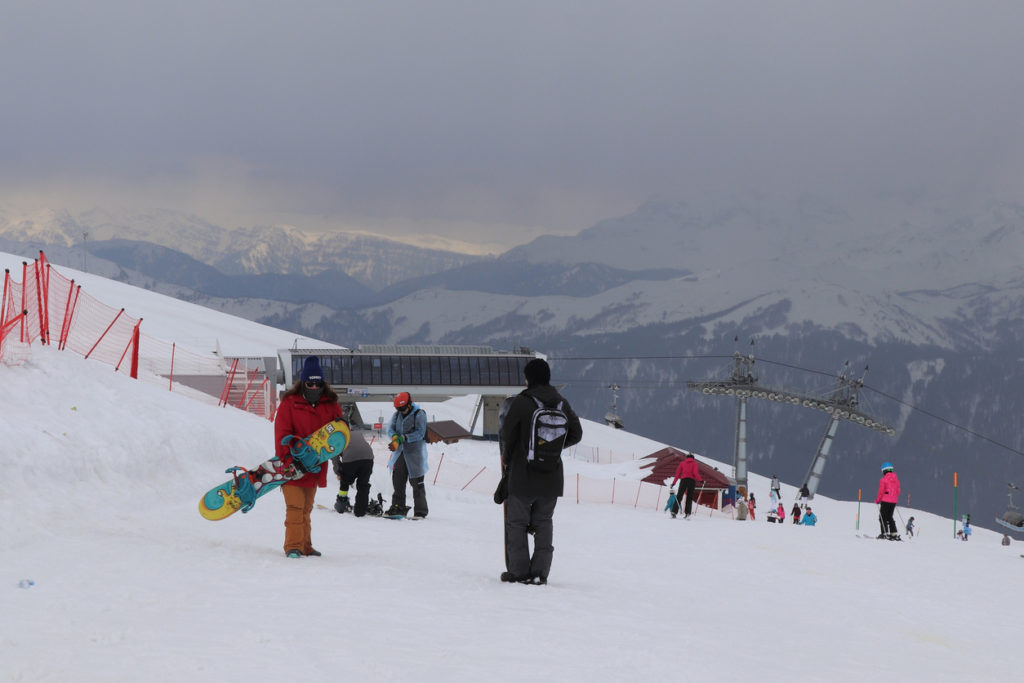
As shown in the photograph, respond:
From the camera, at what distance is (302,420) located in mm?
9336

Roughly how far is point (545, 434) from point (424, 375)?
65.1 metres

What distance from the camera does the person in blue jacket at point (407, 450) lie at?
13.4m

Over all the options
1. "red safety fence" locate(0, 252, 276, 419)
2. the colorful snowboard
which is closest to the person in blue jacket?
the colorful snowboard

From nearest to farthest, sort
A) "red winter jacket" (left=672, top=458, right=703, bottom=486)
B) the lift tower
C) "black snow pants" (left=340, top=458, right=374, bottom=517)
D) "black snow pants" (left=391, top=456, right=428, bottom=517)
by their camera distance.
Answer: "black snow pants" (left=340, top=458, right=374, bottom=517), "black snow pants" (left=391, top=456, right=428, bottom=517), "red winter jacket" (left=672, top=458, right=703, bottom=486), the lift tower

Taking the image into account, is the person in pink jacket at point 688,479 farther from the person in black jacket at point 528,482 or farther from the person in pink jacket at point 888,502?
the person in black jacket at point 528,482

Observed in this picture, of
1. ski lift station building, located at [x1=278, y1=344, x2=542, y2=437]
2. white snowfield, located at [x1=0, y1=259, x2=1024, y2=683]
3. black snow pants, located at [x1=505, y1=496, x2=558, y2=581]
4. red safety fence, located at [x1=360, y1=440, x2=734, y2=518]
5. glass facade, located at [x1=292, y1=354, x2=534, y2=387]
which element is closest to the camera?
white snowfield, located at [x1=0, y1=259, x2=1024, y2=683]

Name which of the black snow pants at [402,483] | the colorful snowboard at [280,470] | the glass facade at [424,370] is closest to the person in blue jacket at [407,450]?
the black snow pants at [402,483]

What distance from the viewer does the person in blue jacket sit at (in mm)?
13438

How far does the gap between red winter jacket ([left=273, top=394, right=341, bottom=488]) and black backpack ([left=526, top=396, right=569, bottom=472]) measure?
202 centimetres

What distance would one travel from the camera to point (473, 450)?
48.3 meters

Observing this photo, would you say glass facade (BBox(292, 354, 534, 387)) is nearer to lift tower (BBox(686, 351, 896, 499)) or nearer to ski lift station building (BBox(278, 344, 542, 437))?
ski lift station building (BBox(278, 344, 542, 437))

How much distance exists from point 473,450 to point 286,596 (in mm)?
41357

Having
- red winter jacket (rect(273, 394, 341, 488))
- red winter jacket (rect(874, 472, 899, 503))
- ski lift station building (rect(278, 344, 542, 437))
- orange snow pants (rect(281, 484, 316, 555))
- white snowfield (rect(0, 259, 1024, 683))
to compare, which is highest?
ski lift station building (rect(278, 344, 542, 437))

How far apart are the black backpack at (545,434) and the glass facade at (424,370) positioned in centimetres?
6225
